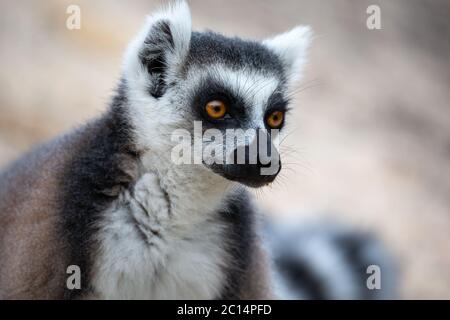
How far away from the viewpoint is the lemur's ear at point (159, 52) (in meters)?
3.53

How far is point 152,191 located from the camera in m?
3.35

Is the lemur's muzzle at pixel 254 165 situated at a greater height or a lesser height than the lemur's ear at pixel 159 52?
lesser

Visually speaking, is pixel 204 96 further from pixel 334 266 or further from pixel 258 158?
pixel 334 266

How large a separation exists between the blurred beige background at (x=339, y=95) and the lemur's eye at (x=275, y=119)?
2.61 m

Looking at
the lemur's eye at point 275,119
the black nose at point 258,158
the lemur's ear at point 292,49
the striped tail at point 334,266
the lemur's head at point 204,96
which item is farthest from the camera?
the striped tail at point 334,266

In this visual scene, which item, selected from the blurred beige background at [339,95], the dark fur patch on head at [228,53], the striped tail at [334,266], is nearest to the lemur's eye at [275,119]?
the dark fur patch on head at [228,53]

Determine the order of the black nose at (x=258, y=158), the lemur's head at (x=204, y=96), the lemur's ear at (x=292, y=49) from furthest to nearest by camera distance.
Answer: the lemur's ear at (x=292, y=49) < the lemur's head at (x=204, y=96) < the black nose at (x=258, y=158)

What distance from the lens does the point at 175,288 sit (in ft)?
11.4

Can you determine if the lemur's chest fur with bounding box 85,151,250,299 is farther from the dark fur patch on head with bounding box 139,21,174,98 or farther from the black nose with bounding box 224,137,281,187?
the dark fur patch on head with bounding box 139,21,174,98

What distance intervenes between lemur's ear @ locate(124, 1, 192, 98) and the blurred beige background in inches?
110

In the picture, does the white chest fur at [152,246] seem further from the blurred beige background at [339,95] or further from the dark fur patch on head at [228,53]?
the blurred beige background at [339,95]

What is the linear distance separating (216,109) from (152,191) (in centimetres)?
48
